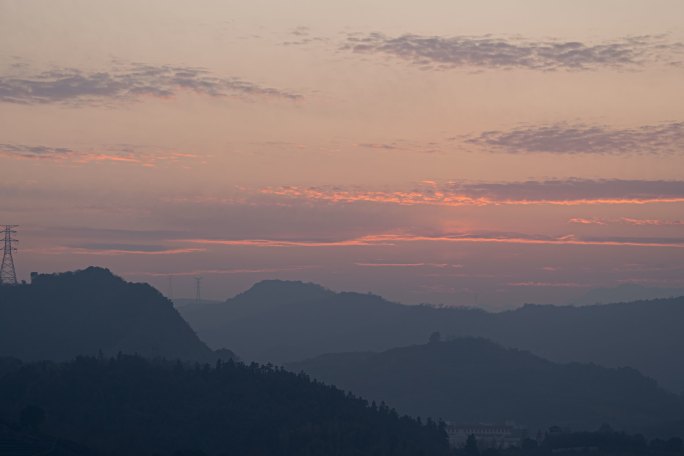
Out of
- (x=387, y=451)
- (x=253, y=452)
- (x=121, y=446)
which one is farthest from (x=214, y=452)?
(x=387, y=451)

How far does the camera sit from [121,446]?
593ft

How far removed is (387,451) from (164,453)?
134 feet

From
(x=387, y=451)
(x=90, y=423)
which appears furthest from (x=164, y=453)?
(x=387, y=451)

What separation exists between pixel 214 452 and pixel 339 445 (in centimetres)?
2308

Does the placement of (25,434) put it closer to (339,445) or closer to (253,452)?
(253,452)

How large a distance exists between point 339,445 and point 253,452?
1596 cm

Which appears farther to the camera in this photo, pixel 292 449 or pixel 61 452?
pixel 292 449

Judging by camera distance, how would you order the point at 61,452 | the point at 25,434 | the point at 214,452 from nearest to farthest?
the point at 61,452 < the point at 25,434 < the point at 214,452

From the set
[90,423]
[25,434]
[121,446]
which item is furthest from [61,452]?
[90,423]

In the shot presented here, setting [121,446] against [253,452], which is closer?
[121,446]

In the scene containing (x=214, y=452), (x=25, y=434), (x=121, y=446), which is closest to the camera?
(x=25, y=434)

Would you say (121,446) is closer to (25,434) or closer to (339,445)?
(25,434)

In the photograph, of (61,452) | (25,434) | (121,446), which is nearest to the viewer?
(61,452)

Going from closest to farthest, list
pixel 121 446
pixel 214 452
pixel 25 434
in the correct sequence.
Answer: pixel 25 434, pixel 121 446, pixel 214 452
